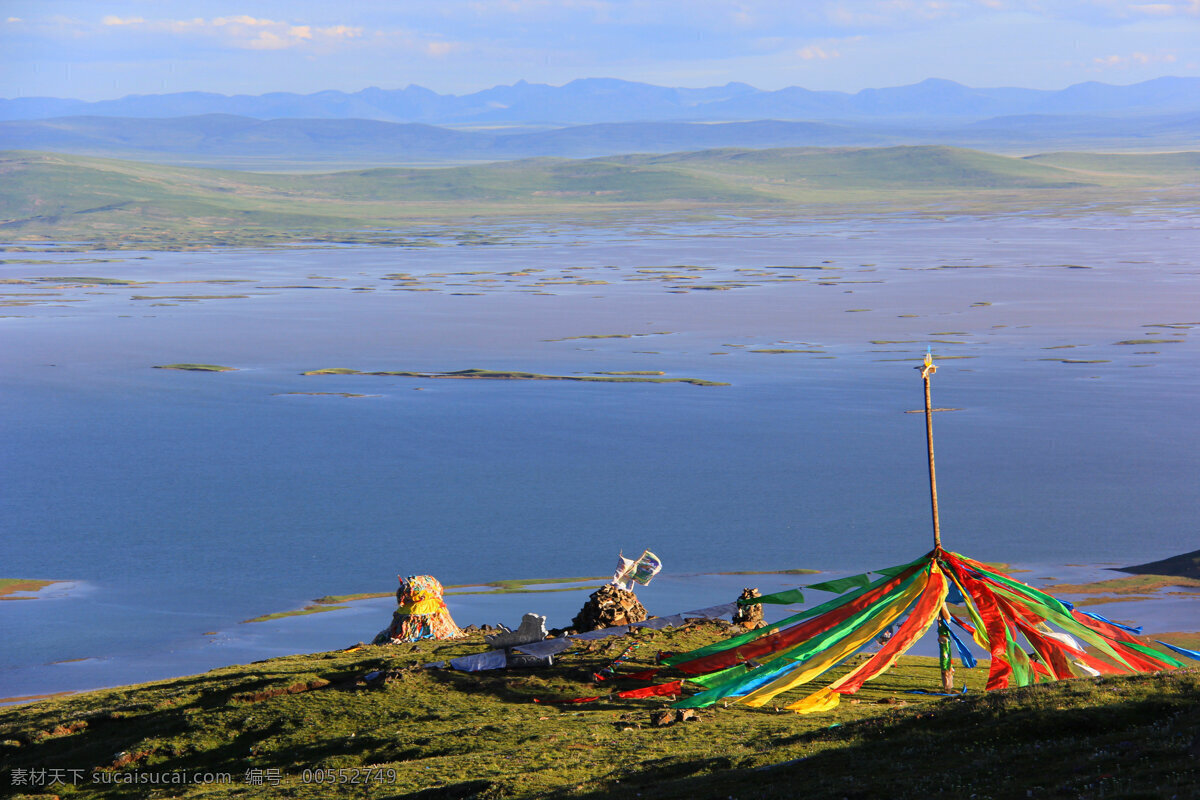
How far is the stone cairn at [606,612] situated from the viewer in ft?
64.5

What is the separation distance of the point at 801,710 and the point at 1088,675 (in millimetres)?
3698

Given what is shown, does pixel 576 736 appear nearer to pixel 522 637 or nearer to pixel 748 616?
pixel 522 637

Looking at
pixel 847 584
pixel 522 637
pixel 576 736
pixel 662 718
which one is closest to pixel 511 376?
pixel 522 637

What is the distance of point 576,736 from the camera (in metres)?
14.7

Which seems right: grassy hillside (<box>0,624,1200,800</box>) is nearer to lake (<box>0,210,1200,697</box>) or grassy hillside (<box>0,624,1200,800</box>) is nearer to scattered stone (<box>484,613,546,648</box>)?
scattered stone (<box>484,613,546,648</box>)

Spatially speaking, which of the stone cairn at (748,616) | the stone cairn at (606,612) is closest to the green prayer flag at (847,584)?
the stone cairn at (748,616)

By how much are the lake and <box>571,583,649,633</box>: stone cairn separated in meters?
7.35

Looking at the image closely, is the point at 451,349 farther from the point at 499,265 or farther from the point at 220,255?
the point at 220,255

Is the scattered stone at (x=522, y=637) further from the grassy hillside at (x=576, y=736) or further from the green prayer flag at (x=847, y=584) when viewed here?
the green prayer flag at (x=847, y=584)

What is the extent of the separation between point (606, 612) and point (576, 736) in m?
5.04

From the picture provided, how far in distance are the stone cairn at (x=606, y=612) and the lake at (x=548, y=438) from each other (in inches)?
289

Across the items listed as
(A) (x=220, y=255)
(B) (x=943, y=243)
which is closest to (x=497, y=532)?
(B) (x=943, y=243)

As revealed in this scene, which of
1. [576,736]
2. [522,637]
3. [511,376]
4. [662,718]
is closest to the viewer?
[576,736]

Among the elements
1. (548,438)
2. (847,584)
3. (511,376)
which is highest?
(847,584)
